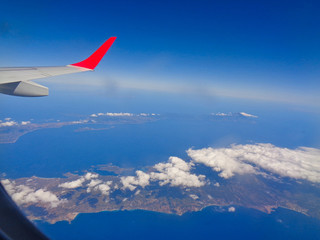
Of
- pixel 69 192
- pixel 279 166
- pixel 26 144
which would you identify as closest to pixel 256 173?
pixel 279 166

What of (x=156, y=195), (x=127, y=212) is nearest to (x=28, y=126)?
(x=127, y=212)

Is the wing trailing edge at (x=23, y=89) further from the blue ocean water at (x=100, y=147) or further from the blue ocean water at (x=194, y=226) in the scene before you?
the blue ocean water at (x=100, y=147)

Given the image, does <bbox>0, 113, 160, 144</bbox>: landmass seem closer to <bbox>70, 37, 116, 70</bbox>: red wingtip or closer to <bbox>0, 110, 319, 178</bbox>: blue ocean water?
<bbox>0, 110, 319, 178</bbox>: blue ocean water

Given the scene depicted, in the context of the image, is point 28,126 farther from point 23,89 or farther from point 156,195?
point 23,89

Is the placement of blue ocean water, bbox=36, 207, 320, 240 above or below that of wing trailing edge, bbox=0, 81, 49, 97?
below

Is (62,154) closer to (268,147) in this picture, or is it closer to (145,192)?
(145,192)

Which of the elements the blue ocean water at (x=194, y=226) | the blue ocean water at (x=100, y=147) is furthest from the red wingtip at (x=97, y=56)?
the blue ocean water at (x=100, y=147)

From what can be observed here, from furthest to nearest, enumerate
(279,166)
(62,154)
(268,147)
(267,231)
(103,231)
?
(268,147) → (279,166) → (62,154) → (267,231) → (103,231)

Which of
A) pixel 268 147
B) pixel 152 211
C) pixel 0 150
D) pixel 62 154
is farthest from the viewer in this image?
pixel 268 147

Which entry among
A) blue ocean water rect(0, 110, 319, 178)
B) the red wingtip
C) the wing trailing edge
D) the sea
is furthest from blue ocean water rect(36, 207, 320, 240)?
the wing trailing edge
